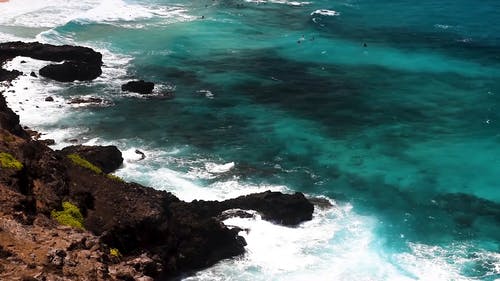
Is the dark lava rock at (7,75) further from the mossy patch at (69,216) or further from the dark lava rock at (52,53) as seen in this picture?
the mossy patch at (69,216)

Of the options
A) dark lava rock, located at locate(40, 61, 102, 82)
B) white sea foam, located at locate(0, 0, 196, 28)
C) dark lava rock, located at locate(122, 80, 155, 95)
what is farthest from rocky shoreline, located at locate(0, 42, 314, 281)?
white sea foam, located at locate(0, 0, 196, 28)

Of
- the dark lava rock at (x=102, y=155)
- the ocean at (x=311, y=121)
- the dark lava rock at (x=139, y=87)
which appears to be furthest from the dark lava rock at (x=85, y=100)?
the dark lava rock at (x=102, y=155)

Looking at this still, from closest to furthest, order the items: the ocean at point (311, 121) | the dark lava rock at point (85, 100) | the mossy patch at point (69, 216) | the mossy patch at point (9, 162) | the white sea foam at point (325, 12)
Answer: the mossy patch at point (69, 216), the mossy patch at point (9, 162), the ocean at point (311, 121), the dark lava rock at point (85, 100), the white sea foam at point (325, 12)

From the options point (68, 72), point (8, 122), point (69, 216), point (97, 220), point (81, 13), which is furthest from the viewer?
point (81, 13)

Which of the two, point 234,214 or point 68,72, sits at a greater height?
point 68,72

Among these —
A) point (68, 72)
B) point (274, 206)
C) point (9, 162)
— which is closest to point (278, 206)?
point (274, 206)

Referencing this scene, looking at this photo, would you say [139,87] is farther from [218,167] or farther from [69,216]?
[69,216]

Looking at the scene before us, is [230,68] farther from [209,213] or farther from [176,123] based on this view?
[209,213]

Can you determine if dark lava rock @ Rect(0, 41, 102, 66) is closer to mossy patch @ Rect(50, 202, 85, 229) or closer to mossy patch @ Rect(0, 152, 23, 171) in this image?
mossy patch @ Rect(0, 152, 23, 171)
